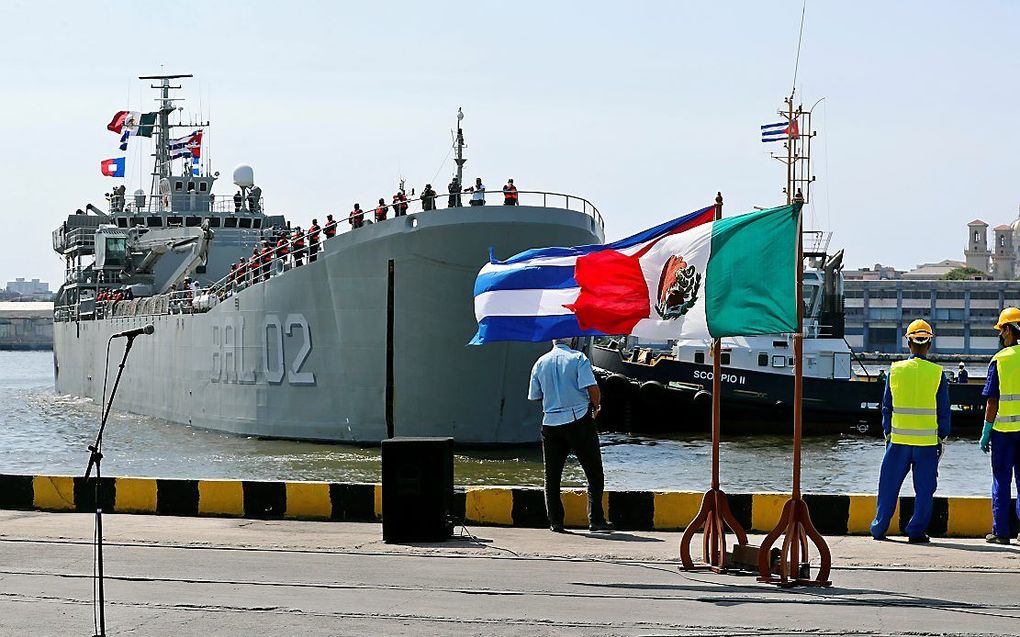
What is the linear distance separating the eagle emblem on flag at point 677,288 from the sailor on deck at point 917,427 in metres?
1.86

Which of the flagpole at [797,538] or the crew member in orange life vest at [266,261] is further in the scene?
the crew member in orange life vest at [266,261]

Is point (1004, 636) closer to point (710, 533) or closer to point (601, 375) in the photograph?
point (710, 533)

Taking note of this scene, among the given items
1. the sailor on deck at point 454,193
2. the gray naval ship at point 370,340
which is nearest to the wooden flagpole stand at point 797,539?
the gray naval ship at point 370,340

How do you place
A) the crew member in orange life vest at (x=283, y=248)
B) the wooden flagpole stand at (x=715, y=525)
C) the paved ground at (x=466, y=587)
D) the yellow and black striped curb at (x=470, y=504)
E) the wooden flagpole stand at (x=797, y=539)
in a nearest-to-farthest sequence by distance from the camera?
1. the paved ground at (x=466, y=587)
2. the wooden flagpole stand at (x=797, y=539)
3. the wooden flagpole stand at (x=715, y=525)
4. the yellow and black striped curb at (x=470, y=504)
5. the crew member in orange life vest at (x=283, y=248)

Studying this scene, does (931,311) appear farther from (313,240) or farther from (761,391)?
(313,240)

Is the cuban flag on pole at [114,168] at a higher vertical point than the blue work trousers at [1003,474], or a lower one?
higher

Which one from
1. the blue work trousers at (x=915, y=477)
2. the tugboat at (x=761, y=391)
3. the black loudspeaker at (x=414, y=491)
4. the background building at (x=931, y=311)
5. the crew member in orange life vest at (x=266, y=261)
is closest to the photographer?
the blue work trousers at (x=915, y=477)

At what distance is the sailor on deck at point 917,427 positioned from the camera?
31.0ft

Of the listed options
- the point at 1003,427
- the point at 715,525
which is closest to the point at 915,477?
the point at 1003,427

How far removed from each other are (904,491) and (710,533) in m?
12.0

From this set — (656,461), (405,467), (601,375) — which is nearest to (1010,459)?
(405,467)

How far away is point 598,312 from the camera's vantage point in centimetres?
899

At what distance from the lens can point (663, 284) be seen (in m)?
8.75

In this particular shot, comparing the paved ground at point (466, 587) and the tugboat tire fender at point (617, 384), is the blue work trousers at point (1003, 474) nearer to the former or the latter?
the paved ground at point (466, 587)
